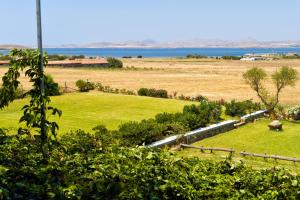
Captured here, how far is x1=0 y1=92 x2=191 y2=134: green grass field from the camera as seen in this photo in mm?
27312

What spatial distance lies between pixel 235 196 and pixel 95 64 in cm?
9123

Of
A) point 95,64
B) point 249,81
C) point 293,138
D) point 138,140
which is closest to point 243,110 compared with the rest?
point 249,81

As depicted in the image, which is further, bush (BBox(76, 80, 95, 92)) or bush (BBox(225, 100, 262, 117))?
bush (BBox(76, 80, 95, 92))

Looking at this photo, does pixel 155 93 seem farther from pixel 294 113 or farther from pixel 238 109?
pixel 294 113

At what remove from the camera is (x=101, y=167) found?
6.75m

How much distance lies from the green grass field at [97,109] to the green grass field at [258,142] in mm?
6493

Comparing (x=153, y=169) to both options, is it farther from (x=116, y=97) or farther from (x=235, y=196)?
(x=116, y=97)

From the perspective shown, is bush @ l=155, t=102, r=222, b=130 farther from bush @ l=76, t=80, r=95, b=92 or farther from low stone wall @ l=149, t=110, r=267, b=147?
bush @ l=76, t=80, r=95, b=92

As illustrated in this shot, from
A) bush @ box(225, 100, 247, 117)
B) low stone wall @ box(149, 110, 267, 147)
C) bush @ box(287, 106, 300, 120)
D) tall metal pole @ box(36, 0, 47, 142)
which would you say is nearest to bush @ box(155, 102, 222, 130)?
low stone wall @ box(149, 110, 267, 147)

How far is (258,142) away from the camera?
925 inches

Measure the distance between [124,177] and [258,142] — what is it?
18.0 m

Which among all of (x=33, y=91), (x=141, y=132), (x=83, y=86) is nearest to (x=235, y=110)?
(x=141, y=132)

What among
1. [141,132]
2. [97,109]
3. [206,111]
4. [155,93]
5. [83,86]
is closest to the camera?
[141,132]

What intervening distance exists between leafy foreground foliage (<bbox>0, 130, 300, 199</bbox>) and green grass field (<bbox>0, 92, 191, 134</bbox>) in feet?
56.1
